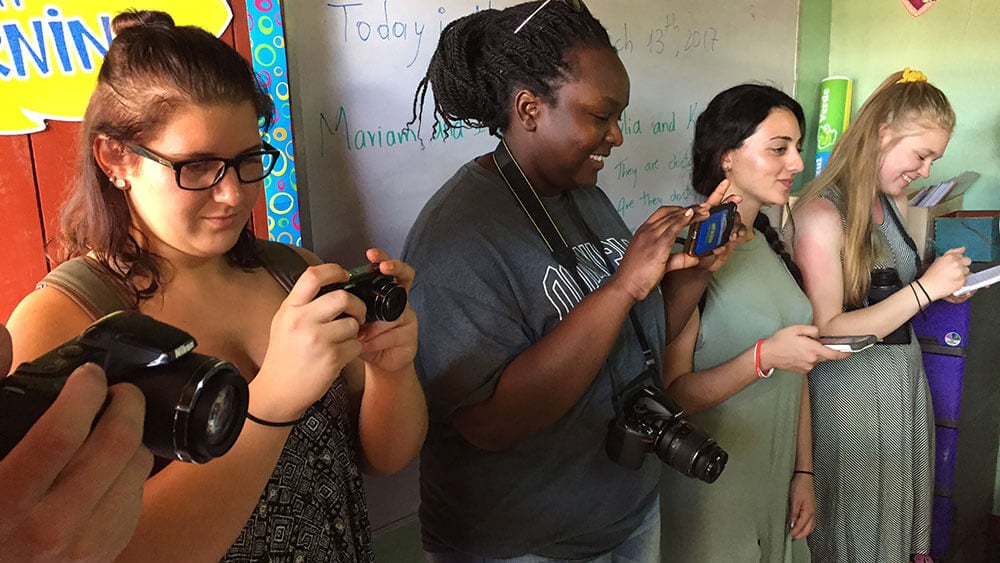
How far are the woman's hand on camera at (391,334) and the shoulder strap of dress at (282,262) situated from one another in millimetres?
154

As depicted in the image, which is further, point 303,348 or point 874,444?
point 874,444

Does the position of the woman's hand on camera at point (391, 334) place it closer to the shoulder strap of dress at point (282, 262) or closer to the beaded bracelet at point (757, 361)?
the shoulder strap of dress at point (282, 262)

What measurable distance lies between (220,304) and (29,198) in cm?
38

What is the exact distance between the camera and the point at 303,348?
2.11ft

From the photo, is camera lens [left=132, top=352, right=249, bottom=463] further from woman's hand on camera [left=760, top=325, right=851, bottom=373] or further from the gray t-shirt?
woman's hand on camera [left=760, top=325, right=851, bottom=373]

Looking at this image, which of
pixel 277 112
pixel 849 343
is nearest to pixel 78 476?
pixel 277 112

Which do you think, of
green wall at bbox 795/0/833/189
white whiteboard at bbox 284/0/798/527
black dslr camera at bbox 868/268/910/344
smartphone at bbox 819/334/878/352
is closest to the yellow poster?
white whiteboard at bbox 284/0/798/527

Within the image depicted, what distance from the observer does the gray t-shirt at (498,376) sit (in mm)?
933

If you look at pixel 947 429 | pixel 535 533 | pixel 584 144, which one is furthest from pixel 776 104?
pixel 947 429

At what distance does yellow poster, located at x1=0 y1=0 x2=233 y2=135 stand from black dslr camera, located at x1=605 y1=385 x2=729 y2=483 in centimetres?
89

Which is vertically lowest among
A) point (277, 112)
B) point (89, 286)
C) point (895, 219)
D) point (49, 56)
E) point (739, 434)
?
point (739, 434)

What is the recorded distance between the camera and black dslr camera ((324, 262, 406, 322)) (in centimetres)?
71

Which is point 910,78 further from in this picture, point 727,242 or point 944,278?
point 727,242

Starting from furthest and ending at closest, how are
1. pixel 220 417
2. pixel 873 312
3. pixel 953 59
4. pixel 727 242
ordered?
pixel 953 59
pixel 873 312
pixel 727 242
pixel 220 417
